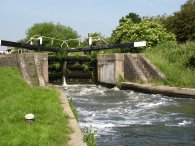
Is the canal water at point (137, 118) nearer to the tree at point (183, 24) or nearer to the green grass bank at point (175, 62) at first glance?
the green grass bank at point (175, 62)

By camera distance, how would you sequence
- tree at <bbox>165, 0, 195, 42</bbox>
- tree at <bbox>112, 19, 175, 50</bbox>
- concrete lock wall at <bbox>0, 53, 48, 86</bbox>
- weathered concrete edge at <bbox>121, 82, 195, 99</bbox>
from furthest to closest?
tree at <bbox>165, 0, 195, 42</bbox>, tree at <bbox>112, 19, 175, 50</bbox>, concrete lock wall at <bbox>0, 53, 48, 86</bbox>, weathered concrete edge at <bbox>121, 82, 195, 99</bbox>

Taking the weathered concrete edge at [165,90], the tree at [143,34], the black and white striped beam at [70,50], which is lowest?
the weathered concrete edge at [165,90]

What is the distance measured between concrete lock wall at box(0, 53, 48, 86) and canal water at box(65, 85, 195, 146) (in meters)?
1.49

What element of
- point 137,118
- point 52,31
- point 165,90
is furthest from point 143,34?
point 52,31

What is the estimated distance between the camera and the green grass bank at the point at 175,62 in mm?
16453

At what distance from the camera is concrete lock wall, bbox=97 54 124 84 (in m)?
19.7

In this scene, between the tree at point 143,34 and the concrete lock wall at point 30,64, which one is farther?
the tree at point 143,34

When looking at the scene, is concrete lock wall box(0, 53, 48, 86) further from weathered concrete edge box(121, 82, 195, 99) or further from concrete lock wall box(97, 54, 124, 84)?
weathered concrete edge box(121, 82, 195, 99)

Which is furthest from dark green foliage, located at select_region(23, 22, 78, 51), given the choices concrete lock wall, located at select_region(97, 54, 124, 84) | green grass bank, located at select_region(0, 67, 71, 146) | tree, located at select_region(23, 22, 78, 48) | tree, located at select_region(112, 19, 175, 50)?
green grass bank, located at select_region(0, 67, 71, 146)

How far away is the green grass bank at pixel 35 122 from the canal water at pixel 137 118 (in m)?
0.92

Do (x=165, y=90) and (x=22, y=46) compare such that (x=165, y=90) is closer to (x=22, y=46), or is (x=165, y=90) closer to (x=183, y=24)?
(x=22, y=46)

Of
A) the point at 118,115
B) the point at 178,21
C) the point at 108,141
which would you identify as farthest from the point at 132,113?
the point at 178,21

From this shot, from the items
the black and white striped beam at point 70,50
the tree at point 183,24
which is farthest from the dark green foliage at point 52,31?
the black and white striped beam at point 70,50

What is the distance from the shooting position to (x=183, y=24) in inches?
1345
